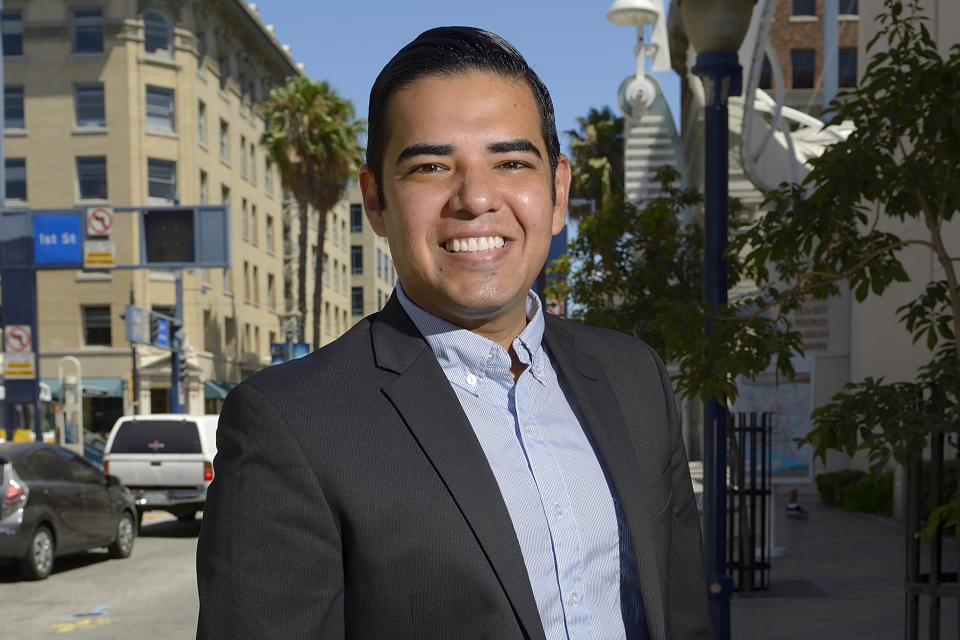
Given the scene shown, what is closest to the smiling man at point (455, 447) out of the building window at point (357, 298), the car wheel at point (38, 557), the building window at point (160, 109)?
the car wheel at point (38, 557)

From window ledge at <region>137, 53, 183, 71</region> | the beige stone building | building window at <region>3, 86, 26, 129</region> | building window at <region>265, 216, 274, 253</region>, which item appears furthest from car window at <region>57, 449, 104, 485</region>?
building window at <region>265, 216, 274, 253</region>

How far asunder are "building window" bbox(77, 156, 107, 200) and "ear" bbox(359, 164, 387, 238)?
149ft

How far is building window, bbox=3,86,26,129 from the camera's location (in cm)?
4569

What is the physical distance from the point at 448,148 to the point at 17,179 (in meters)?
47.2

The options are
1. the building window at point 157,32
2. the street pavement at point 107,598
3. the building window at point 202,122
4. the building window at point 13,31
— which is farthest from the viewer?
the building window at point 202,122

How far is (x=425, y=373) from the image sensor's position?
6.88ft

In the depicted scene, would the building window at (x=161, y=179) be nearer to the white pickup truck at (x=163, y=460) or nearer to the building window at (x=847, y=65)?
the building window at (x=847, y=65)

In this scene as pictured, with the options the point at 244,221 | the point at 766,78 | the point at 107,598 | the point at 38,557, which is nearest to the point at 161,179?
the point at 244,221

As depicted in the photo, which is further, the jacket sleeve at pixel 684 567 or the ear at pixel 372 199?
the jacket sleeve at pixel 684 567

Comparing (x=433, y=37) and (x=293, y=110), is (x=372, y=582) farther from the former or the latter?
(x=293, y=110)

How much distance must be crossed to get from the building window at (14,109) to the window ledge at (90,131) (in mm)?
2188

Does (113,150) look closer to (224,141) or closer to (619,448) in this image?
(224,141)

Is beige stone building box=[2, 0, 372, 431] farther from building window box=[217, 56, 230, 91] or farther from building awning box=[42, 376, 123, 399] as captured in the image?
building window box=[217, 56, 230, 91]

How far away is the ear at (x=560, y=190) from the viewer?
2379 mm
